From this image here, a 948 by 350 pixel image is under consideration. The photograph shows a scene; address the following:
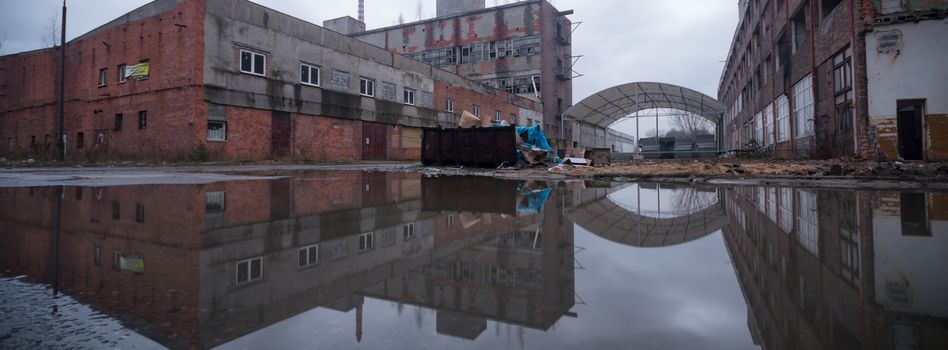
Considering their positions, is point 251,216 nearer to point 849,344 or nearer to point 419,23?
point 849,344

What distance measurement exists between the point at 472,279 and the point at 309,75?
906 inches

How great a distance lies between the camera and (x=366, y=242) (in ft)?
10.3

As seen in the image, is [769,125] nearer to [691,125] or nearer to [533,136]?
[533,136]

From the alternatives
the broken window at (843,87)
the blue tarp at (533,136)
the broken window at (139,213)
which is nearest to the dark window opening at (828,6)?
the broken window at (843,87)

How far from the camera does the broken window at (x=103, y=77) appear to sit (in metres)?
22.5

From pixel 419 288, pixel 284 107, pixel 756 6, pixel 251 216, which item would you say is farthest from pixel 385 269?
pixel 756 6

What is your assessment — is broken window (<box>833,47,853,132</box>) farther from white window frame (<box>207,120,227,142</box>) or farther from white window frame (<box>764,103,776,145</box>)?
white window frame (<box>207,120,227,142</box>)

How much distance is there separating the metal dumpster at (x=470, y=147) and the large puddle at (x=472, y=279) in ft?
32.4

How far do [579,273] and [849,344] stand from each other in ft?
3.91

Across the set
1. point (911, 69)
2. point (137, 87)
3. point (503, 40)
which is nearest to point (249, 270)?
point (911, 69)

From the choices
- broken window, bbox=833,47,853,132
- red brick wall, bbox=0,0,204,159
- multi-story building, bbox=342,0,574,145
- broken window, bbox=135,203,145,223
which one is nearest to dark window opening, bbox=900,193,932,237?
broken window, bbox=135,203,145,223

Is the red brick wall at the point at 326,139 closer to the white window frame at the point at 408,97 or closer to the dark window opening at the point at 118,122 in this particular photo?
the white window frame at the point at 408,97

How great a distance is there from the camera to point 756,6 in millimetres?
27266

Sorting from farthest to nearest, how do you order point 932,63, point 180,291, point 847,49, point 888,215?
point 847,49
point 932,63
point 888,215
point 180,291
